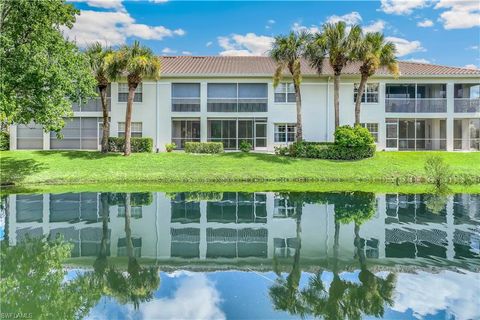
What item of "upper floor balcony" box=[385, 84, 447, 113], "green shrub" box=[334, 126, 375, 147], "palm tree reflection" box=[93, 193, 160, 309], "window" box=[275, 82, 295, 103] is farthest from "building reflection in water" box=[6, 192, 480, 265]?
"window" box=[275, 82, 295, 103]

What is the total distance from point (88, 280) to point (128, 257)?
1349 mm

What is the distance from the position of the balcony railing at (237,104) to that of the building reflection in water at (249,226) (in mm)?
16166

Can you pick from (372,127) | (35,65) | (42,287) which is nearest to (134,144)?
(35,65)

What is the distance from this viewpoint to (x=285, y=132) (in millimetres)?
32562

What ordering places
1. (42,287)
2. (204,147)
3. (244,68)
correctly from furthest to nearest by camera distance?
(244,68)
(204,147)
(42,287)

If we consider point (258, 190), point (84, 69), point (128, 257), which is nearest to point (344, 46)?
point (258, 190)

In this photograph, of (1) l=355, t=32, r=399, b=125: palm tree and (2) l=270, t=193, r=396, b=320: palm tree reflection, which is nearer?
(2) l=270, t=193, r=396, b=320: palm tree reflection

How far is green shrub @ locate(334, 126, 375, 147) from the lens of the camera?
27172 millimetres

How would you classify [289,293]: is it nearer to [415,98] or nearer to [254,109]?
[254,109]

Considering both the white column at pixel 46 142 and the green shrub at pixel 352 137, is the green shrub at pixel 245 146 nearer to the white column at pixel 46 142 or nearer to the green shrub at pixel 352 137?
the green shrub at pixel 352 137

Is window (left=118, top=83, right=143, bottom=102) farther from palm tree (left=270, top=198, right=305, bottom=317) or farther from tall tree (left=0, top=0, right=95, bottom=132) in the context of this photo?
palm tree (left=270, top=198, right=305, bottom=317)

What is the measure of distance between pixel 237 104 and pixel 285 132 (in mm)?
4634

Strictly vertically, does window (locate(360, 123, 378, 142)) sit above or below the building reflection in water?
above

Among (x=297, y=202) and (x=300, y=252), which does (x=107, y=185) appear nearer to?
(x=297, y=202)
